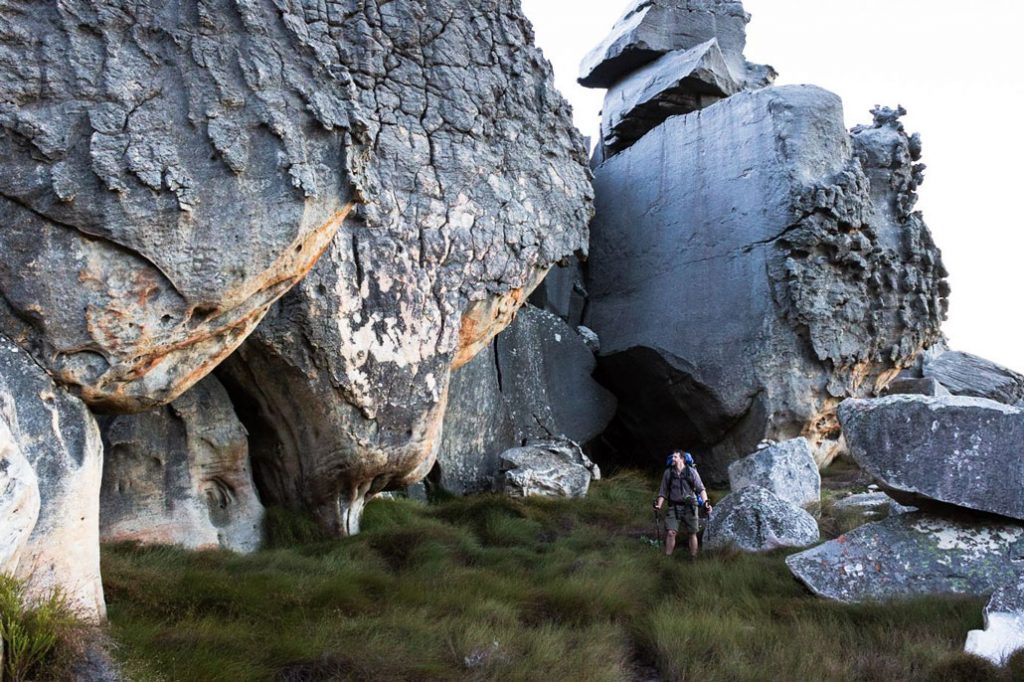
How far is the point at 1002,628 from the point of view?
389 cm

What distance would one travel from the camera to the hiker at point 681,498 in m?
6.32

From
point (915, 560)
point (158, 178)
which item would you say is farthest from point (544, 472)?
point (158, 178)

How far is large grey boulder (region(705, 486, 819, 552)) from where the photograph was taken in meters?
6.07

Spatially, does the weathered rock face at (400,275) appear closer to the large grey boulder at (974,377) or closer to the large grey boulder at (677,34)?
the large grey boulder at (677,34)

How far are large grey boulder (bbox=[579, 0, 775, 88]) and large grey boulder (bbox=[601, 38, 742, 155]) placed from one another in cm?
25

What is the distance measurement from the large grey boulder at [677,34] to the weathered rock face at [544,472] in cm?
637

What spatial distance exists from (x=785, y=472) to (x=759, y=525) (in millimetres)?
2193

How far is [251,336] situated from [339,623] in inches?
87.9

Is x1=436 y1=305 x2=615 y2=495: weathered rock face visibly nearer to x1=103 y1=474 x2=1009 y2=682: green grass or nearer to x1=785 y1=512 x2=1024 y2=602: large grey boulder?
x1=103 y1=474 x2=1009 y2=682: green grass

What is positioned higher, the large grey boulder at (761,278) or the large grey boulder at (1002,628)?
the large grey boulder at (761,278)

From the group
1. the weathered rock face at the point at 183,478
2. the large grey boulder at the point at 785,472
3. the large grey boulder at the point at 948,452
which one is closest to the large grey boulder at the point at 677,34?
the large grey boulder at the point at 785,472

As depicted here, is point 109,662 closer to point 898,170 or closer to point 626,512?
point 626,512

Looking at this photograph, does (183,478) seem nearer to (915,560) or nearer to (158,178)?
(158,178)

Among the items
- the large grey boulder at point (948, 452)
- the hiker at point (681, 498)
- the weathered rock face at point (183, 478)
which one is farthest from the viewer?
the hiker at point (681, 498)
